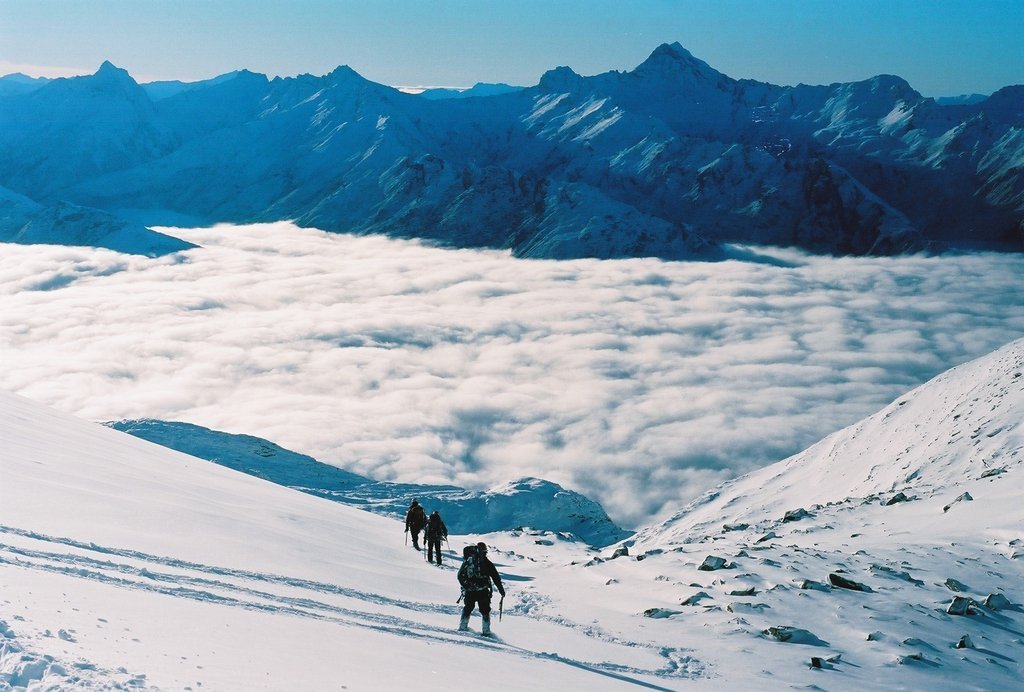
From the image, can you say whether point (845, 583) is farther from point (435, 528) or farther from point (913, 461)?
point (913, 461)

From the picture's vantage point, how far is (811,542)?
2506cm

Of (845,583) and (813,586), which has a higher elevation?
(845,583)

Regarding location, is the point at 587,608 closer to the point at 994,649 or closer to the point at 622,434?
the point at 994,649

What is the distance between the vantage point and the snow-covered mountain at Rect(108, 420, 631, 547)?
6194 centimetres

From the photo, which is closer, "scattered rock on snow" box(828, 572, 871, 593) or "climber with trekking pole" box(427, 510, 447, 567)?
"scattered rock on snow" box(828, 572, 871, 593)

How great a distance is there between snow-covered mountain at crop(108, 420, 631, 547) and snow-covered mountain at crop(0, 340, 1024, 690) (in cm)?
3510

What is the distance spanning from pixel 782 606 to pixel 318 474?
5830 centimetres

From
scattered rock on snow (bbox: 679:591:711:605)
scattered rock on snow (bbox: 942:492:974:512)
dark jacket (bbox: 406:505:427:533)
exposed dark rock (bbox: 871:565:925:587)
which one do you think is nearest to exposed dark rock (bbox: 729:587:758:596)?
scattered rock on snow (bbox: 679:591:711:605)

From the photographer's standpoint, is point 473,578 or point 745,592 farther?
point 745,592

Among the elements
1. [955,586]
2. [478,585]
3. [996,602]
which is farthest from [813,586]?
[478,585]

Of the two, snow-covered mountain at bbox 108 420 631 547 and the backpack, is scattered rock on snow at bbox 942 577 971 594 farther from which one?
snow-covered mountain at bbox 108 420 631 547

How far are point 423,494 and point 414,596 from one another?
50.2 meters

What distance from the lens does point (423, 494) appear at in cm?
6625

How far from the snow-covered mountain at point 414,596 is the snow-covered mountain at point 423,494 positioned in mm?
35104
